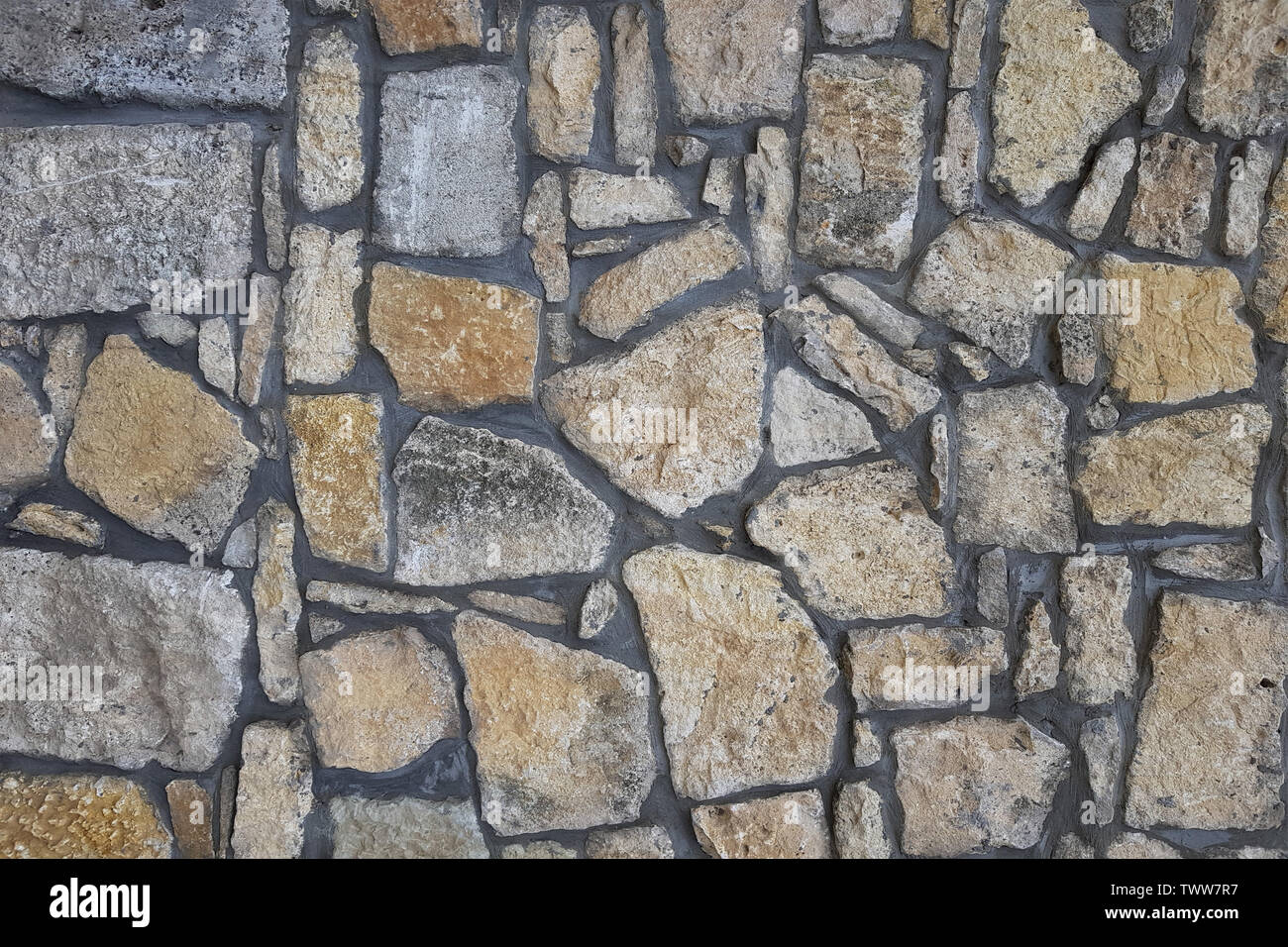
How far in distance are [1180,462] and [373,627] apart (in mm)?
2036

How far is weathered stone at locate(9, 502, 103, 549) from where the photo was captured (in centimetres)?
212

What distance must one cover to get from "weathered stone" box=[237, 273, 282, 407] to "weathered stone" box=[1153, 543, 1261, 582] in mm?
2261

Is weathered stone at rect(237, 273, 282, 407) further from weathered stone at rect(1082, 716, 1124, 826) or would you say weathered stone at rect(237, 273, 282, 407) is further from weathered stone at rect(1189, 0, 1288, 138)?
weathered stone at rect(1189, 0, 1288, 138)

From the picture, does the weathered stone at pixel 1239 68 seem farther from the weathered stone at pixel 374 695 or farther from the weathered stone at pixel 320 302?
the weathered stone at pixel 374 695

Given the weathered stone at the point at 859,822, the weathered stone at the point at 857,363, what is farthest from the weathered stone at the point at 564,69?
the weathered stone at the point at 859,822

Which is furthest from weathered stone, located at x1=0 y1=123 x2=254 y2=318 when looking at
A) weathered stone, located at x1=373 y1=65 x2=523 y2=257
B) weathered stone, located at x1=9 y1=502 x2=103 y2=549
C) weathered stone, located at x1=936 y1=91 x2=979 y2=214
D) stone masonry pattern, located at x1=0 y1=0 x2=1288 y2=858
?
weathered stone, located at x1=936 y1=91 x2=979 y2=214

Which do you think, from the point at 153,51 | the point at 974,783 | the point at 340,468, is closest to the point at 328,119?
the point at 153,51

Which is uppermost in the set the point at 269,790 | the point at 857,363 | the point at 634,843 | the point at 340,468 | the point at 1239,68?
the point at 1239,68

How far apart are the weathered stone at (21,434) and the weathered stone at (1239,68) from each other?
9.46 feet

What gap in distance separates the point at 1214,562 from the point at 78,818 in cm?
290

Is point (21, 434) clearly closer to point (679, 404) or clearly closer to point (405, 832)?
point (405, 832)

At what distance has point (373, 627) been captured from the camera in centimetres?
216

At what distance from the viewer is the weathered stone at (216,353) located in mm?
2088

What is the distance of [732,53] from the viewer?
204cm
